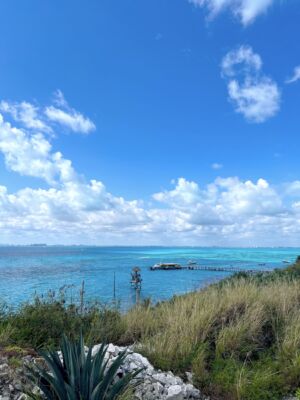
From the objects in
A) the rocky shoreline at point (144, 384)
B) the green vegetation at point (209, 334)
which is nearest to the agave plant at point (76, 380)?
the rocky shoreline at point (144, 384)

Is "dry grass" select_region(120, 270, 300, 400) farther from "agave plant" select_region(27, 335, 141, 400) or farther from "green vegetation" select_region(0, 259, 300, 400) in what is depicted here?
"agave plant" select_region(27, 335, 141, 400)

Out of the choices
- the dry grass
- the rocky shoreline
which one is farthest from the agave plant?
the dry grass

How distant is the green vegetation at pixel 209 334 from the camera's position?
4473mm

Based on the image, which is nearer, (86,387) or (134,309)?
(86,387)

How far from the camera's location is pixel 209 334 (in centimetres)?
583

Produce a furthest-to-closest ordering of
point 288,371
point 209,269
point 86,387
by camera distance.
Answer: point 209,269 → point 288,371 → point 86,387

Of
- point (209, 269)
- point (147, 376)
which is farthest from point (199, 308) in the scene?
point (209, 269)

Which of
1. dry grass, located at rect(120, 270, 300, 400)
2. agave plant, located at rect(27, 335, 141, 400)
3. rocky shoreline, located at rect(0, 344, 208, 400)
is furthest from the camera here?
dry grass, located at rect(120, 270, 300, 400)

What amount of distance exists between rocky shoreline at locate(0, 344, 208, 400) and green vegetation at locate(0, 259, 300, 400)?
1.03 feet

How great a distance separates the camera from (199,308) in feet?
21.6

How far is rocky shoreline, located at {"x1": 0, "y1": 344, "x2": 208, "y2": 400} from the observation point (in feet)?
12.2

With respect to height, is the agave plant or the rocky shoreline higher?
the agave plant

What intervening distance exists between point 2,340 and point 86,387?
2.23 metres

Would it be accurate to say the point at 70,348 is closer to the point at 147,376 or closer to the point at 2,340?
the point at 147,376
